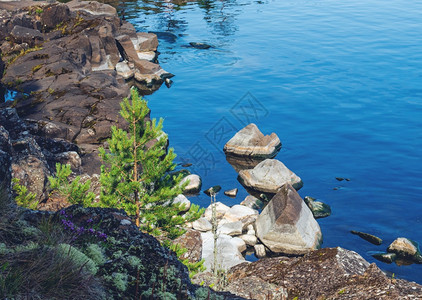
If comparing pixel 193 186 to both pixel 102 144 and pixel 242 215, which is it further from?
pixel 102 144

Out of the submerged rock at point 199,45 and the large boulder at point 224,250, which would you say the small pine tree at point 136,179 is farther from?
the submerged rock at point 199,45

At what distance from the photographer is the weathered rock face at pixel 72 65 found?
31016 millimetres

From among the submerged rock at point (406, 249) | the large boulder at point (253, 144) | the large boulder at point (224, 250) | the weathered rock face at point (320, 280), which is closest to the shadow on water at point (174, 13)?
the large boulder at point (253, 144)

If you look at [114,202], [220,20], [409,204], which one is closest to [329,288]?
[114,202]

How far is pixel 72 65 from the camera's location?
A: 40.5 m

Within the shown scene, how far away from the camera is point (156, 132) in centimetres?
1678

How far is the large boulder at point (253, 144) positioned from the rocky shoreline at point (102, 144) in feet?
0.26

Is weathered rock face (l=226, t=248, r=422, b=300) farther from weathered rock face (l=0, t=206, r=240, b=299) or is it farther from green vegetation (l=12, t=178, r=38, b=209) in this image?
green vegetation (l=12, t=178, r=38, b=209)

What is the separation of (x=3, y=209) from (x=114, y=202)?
8312 millimetres

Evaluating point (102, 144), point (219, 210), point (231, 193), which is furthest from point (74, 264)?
point (231, 193)

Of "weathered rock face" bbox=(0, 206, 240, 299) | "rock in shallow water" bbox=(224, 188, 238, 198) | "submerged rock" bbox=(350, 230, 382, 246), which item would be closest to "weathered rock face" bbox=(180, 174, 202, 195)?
"rock in shallow water" bbox=(224, 188, 238, 198)

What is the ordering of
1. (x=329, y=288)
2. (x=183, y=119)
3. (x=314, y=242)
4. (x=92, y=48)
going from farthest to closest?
(x=92, y=48)
(x=183, y=119)
(x=314, y=242)
(x=329, y=288)

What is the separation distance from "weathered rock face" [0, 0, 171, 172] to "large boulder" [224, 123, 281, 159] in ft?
30.2

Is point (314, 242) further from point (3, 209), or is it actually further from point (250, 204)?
point (3, 209)
